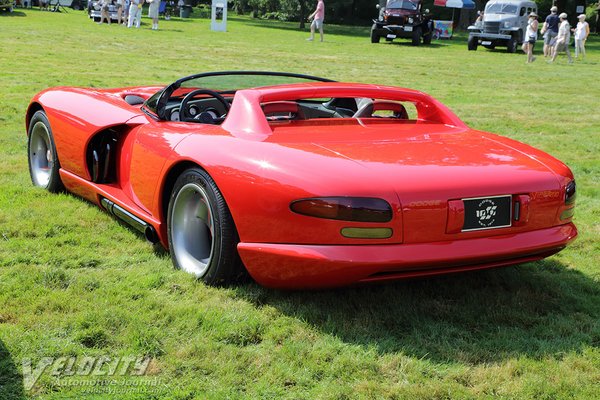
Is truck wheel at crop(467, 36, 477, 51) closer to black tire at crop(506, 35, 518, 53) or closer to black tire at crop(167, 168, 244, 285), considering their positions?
black tire at crop(506, 35, 518, 53)

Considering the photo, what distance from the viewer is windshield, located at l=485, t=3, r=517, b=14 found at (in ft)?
105

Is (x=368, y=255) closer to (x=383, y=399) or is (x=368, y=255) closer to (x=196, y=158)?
(x=383, y=399)

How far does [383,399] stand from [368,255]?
69 cm

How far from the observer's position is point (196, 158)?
13.4 ft

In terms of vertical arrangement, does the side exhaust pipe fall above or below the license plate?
below

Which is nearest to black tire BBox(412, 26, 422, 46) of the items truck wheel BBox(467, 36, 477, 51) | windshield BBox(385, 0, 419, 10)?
windshield BBox(385, 0, 419, 10)

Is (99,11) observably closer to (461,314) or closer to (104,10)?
(104,10)

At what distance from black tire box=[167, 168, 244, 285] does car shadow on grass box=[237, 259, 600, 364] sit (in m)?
0.18

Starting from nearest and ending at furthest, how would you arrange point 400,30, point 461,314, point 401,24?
point 461,314, point 400,30, point 401,24

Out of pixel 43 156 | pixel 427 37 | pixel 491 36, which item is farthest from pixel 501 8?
pixel 43 156

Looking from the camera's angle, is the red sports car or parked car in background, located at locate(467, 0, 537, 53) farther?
parked car in background, located at locate(467, 0, 537, 53)

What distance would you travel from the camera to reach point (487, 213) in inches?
146

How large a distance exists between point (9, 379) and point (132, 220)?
5.99ft

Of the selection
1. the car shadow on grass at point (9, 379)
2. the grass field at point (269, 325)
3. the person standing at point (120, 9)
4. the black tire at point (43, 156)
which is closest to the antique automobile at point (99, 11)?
the person standing at point (120, 9)
